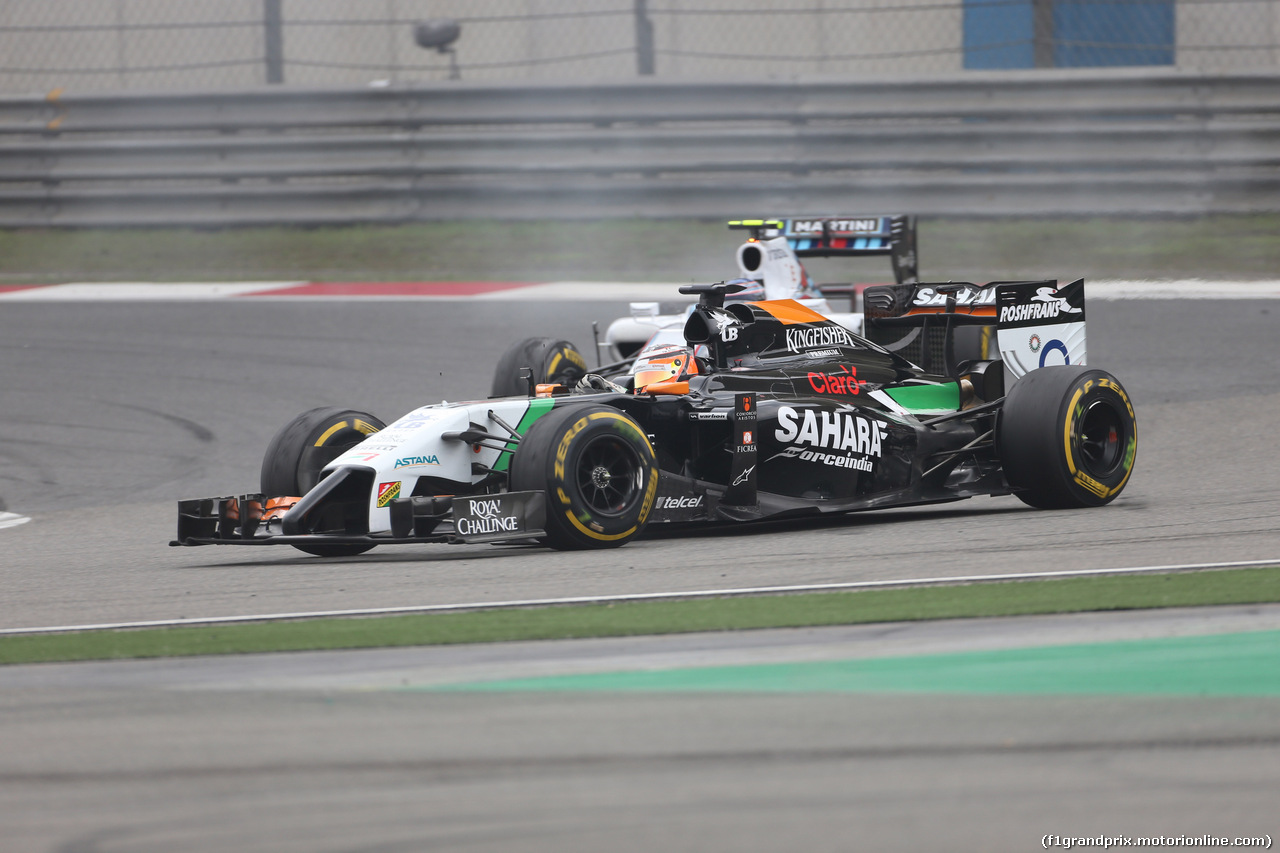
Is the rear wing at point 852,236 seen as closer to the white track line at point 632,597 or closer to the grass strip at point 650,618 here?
the white track line at point 632,597

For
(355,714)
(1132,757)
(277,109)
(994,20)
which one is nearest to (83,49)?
(277,109)

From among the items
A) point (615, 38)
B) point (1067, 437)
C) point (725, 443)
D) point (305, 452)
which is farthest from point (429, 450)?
point (615, 38)

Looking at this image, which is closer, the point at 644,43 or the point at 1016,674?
the point at 1016,674

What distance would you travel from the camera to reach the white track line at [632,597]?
5941 mm

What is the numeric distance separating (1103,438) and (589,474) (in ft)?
9.99

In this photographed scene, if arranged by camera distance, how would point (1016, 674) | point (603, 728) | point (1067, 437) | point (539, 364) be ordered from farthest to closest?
point (539, 364) → point (1067, 437) → point (1016, 674) → point (603, 728)

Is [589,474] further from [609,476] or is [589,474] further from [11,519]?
[11,519]

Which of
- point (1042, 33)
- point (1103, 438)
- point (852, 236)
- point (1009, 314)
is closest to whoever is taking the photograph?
point (1103, 438)

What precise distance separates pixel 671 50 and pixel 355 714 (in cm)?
1430

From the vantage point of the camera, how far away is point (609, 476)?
25.3 ft

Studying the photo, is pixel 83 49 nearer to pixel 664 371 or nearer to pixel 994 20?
pixel 994 20

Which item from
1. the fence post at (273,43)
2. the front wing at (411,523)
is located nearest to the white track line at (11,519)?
the front wing at (411,523)

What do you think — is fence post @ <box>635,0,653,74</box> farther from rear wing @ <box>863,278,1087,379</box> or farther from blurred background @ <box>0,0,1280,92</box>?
rear wing @ <box>863,278,1087,379</box>

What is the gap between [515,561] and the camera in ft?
24.4
